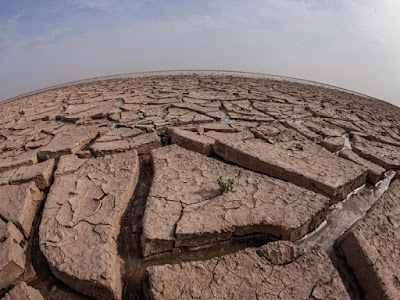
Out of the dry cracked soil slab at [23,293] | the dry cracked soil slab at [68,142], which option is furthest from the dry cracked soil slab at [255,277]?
the dry cracked soil slab at [68,142]

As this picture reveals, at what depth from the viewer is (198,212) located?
5.65ft

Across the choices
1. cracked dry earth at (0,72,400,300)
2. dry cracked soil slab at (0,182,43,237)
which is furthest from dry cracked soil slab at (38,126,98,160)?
dry cracked soil slab at (0,182,43,237)

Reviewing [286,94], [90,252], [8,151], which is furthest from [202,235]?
[286,94]

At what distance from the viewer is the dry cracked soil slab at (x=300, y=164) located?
2.03 m

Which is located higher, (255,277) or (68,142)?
(68,142)

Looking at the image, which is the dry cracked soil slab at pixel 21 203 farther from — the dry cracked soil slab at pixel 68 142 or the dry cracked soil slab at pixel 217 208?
the dry cracked soil slab at pixel 217 208

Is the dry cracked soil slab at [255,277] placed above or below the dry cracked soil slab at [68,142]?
below

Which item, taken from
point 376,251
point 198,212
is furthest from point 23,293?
point 376,251

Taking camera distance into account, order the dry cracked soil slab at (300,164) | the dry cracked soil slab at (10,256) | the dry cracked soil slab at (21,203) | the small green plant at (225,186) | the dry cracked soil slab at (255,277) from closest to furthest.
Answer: the dry cracked soil slab at (255,277) < the dry cracked soil slab at (10,256) < the dry cracked soil slab at (21,203) < the small green plant at (225,186) < the dry cracked soil slab at (300,164)

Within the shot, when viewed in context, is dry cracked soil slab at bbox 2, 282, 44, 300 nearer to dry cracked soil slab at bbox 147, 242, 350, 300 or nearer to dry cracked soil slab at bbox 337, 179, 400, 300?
dry cracked soil slab at bbox 147, 242, 350, 300

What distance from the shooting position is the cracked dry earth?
1.36 metres

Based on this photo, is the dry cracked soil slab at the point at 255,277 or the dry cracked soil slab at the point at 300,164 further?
the dry cracked soil slab at the point at 300,164

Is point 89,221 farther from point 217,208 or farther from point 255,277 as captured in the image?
point 255,277

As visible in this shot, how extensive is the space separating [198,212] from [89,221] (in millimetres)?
567
